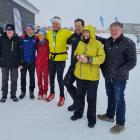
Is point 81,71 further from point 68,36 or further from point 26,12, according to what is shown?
point 26,12

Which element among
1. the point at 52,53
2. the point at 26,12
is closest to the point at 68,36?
the point at 52,53

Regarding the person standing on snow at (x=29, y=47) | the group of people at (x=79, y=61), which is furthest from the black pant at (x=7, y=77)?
the person standing on snow at (x=29, y=47)

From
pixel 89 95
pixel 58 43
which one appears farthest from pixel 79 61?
pixel 58 43

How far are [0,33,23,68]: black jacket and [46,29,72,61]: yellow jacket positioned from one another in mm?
617

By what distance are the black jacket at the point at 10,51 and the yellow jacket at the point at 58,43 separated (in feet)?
2.02

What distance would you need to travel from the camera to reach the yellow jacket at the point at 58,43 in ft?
17.3

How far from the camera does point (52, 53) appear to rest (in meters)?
5.40

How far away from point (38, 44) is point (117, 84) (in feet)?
6.83

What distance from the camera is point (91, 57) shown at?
4227mm

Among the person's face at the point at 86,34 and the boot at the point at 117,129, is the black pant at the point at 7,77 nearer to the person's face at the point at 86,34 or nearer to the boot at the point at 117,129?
the person's face at the point at 86,34

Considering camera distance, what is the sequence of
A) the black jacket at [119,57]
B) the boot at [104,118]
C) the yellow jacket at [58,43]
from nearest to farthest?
1. the black jacket at [119,57]
2. the boot at [104,118]
3. the yellow jacket at [58,43]

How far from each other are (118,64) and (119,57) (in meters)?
0.11

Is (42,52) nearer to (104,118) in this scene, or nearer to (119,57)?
(104,118)

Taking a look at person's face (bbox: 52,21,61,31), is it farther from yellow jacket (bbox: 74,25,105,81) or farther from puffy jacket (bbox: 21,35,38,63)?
yellow jacket (bbox: 74,25,105,81)
